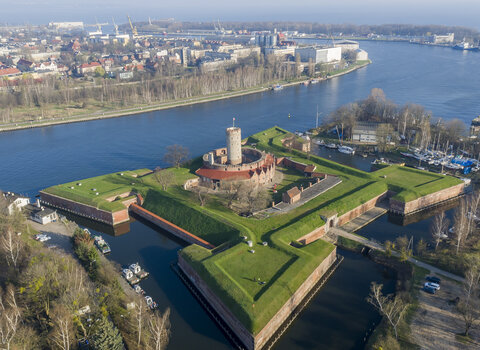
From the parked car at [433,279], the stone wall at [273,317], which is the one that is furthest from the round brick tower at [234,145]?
the parked car at [433,279]

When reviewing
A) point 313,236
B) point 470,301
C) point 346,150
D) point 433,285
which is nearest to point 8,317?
point 313,236

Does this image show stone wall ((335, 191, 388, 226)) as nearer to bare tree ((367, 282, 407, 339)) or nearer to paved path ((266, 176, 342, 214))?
paved path ((266, 176, 342, 214))

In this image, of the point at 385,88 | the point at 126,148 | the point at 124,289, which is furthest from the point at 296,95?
the point at 124,289

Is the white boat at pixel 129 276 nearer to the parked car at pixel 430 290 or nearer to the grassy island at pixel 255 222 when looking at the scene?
the grassy island at pixel 255 222

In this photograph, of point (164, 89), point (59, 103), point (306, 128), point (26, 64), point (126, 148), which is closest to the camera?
point (126, 148)

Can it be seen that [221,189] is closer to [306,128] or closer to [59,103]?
[306,128]

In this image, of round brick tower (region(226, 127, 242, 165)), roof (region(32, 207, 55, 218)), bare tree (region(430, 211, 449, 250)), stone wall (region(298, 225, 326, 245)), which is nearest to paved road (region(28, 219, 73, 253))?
roof (region(32, 207, 55, 218))

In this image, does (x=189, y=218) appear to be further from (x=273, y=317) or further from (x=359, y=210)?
(x=359, y=210)
